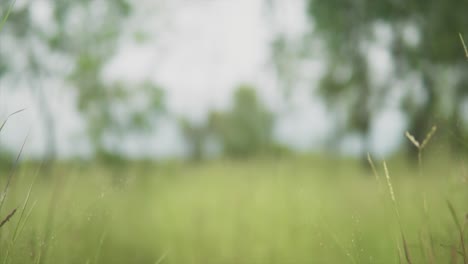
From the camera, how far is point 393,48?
1043cm

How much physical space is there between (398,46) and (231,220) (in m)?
9.41

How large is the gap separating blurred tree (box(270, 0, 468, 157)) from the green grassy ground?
18.6ft

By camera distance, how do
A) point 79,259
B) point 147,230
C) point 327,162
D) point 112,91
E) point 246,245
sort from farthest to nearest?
point 112,91 < point 327,162 < point 147,230 < point 246,245 < point 79,259

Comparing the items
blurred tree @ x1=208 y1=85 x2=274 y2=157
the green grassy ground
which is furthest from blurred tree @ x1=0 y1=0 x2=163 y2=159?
blurred tree @ x1=208 y1=85 x2=274 y2=157

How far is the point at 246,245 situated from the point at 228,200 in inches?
73.0

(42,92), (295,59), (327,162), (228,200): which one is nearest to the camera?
(228,200)

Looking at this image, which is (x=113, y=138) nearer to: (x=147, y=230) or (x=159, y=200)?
(x=159, y=200)

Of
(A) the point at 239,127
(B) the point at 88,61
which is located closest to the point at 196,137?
(A) the point at 239,127

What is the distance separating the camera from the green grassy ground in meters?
1.24

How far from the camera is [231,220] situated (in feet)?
12.4

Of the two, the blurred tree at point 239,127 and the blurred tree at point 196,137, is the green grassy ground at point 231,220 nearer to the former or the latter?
the blurred tree at point 196,137

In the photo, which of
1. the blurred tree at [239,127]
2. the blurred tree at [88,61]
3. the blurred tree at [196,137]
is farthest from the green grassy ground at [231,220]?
the blurred tree at [239,127]

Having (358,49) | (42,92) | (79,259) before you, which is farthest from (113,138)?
(358,49)

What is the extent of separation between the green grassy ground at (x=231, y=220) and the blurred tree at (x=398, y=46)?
18.6 ft
